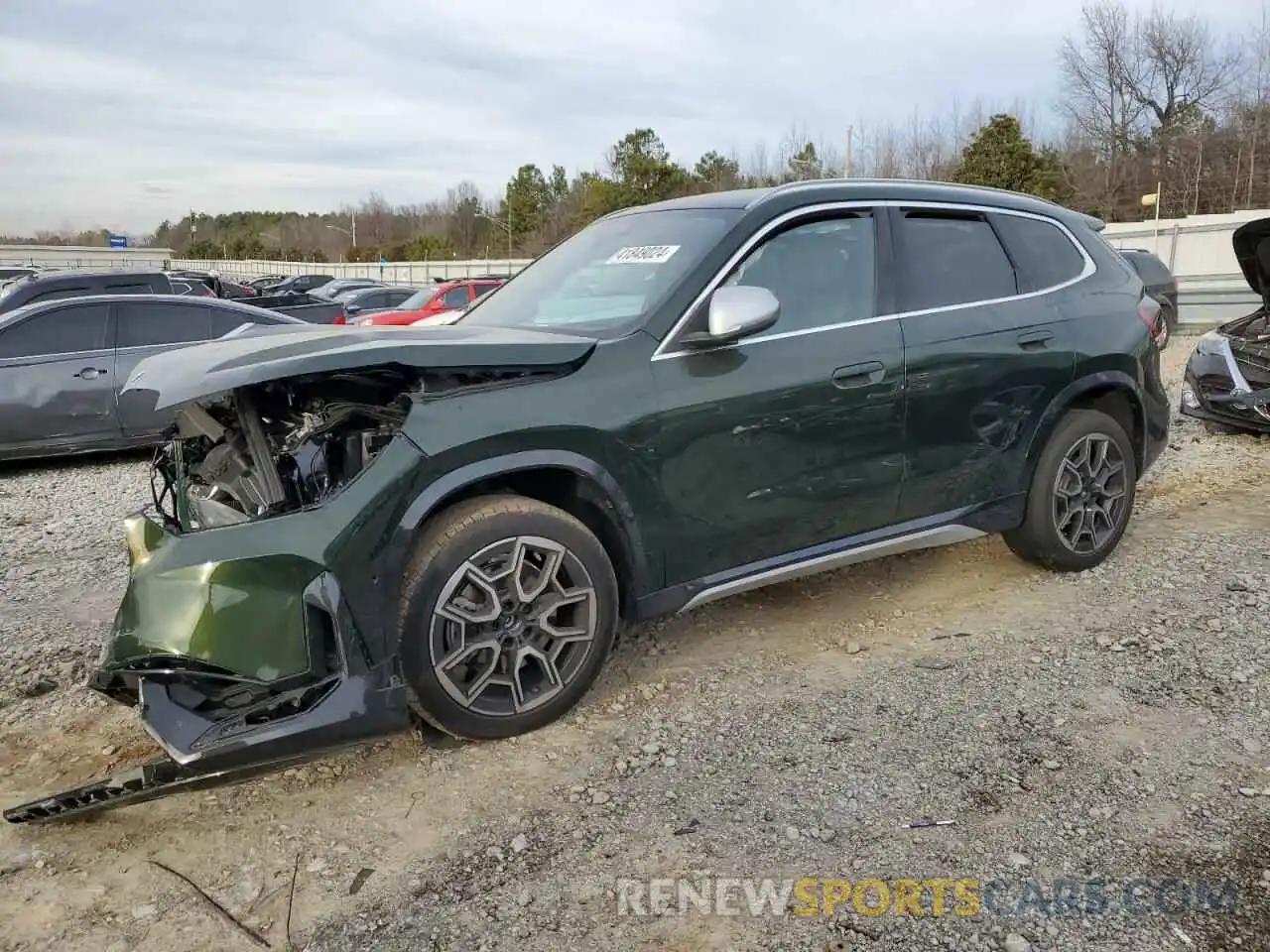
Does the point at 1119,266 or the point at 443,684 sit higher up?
the point at 1119,266

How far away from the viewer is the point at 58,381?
25.0 ft

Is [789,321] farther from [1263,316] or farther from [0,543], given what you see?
[1263,316]

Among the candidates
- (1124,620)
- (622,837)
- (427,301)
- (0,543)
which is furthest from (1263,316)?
(427,301)

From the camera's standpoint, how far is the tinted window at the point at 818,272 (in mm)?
3619

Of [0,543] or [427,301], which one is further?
[427,301]

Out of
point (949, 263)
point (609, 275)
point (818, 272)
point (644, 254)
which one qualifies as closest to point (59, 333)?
point (609, 275)

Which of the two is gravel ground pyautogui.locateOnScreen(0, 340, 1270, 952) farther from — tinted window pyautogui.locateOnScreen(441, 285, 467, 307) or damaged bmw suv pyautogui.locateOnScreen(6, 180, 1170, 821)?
tinted window pyautogui.locateOnScreen(441, 285, 467, 307)

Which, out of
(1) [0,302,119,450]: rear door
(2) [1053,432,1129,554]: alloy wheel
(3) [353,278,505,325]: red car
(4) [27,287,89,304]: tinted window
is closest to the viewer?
(2) [1053,432,1129,554]: alloy wheel

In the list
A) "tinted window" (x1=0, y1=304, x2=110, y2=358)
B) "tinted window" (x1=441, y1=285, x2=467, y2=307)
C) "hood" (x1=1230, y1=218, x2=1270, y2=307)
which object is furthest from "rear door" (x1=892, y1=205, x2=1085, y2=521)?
"tinted window" (x1=441, y1=285, x2=467, y2=307)

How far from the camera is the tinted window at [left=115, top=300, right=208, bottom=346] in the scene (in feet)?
26.3

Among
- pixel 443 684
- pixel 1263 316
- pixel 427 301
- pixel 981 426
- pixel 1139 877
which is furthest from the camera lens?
pixel 427 301

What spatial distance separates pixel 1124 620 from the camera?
413 cm

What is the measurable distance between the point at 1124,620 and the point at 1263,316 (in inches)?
216

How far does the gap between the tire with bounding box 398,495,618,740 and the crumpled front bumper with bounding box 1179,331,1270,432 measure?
678cm
